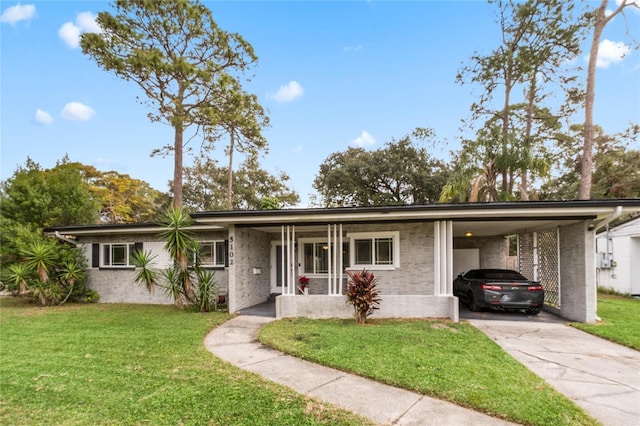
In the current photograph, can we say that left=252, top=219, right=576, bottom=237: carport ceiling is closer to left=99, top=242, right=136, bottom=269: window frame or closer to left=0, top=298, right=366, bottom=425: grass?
left=0, top=298, right=366, bottom=425: grass

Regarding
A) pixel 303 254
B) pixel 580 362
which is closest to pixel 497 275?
pixel 580 362

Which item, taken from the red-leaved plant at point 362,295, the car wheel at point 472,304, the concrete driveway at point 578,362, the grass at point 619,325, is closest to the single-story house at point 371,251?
the grass at point 619,325

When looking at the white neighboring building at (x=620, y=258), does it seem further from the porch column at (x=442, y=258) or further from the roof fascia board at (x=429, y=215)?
the porch column at (x=442, y=258)

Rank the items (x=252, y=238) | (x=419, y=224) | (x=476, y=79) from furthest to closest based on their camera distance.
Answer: (x=476, y=79), (x=252, y=238), (x=419, y=224)

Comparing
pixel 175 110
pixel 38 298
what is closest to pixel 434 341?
pixel 38 298

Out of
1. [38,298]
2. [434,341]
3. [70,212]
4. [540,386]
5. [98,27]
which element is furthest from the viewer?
[98,27]

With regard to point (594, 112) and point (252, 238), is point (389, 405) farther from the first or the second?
point (594, 112)

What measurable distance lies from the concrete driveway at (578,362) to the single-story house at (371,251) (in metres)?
1.21

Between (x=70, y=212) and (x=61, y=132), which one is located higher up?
(x=61, y=132)

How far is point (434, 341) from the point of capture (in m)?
5.76

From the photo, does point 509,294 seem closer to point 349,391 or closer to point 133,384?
point 349,391

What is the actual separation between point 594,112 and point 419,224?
10.9m

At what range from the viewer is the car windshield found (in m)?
8.94

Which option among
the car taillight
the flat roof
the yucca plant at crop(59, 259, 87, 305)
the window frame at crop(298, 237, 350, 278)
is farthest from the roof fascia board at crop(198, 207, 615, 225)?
the yucca plant at crop(59, 259, 87, 305)
